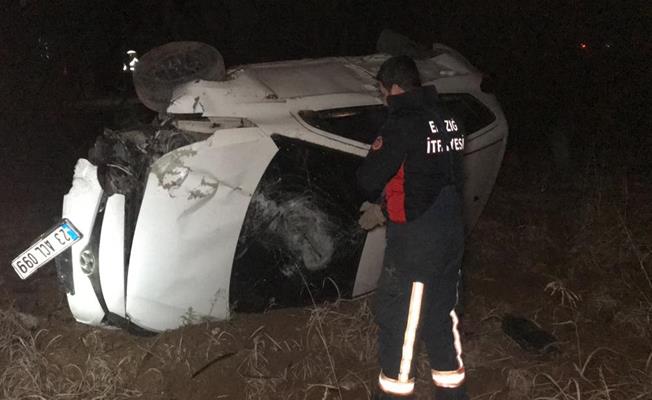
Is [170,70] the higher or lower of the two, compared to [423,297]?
higher

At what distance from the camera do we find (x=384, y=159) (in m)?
2.91

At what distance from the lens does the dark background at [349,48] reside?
27.6 ft

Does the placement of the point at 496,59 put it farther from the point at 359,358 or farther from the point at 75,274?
the point at 75,274

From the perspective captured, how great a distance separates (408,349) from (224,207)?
1168mm

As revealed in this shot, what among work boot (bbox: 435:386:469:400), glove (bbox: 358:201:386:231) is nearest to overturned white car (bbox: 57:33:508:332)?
glove (bbox: 358:201:386:231)

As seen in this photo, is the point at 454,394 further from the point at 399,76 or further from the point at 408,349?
the point at 399,76

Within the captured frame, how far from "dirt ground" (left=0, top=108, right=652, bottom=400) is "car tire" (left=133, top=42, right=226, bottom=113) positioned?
1.30 metres

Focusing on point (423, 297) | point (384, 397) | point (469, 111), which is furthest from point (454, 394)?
point (469, 111)

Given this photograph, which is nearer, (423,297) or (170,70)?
(423,297)

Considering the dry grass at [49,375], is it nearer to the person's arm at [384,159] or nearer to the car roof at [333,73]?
the person's arm at [384,159]

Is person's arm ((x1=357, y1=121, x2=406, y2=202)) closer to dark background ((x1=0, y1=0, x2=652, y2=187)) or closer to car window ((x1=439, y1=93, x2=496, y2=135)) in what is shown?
car window ((x1=439, y1=93, x2=496, y2=135))

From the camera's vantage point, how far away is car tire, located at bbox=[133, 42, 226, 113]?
3801 mm

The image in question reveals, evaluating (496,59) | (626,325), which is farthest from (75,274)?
(496,59)

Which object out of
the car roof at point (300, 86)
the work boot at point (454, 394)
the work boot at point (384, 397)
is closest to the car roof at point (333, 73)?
the car roof at point (300, 86)
